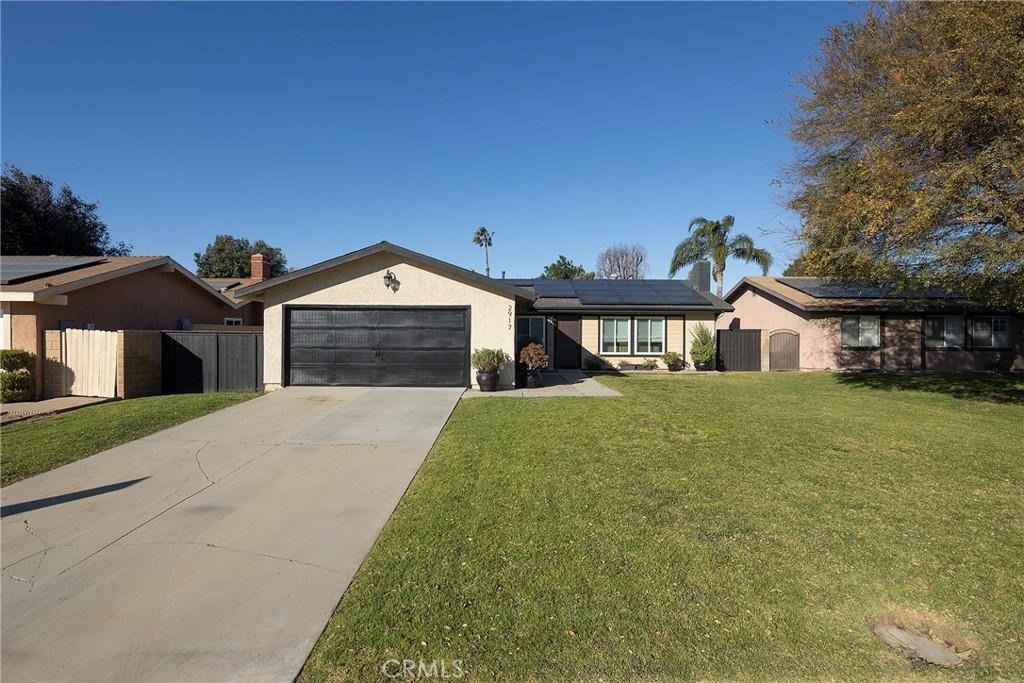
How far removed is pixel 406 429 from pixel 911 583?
6386 mm

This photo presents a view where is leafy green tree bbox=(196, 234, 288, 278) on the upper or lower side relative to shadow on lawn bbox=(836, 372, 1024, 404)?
upper

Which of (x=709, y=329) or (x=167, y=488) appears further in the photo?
(x=709, y=329)

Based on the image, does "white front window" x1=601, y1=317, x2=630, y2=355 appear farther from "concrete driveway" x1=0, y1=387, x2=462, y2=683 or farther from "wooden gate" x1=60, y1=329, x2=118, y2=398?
"wooden gate" x1=60, y1=329, x2=118, y2=398

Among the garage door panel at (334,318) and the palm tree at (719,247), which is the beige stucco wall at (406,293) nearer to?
the garage door panel at (334,318)

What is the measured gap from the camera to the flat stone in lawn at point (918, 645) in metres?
2.46

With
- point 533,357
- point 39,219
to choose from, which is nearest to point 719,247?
point 533,357

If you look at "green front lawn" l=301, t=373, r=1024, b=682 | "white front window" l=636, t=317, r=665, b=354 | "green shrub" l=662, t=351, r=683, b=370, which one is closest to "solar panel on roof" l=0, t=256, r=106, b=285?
"green front lawn" l=301, t=373, r=1024, b=682

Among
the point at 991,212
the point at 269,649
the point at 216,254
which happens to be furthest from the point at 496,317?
the point at 216,254

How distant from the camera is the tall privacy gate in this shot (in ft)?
39.5

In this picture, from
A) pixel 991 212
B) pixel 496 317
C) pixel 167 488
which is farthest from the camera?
pixel 496 317

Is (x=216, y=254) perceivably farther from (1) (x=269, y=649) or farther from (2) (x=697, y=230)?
(1) (x=269, y=649)

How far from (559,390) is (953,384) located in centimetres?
1338

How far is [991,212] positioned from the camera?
A: 912 centimetres

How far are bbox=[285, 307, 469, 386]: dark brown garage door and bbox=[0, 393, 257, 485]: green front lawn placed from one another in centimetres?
206
